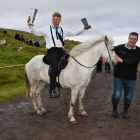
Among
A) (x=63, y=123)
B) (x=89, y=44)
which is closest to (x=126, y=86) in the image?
(x=89, y=44)

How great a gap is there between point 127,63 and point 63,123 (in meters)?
3.05

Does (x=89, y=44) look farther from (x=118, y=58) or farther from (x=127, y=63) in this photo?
(x=127, y=63)

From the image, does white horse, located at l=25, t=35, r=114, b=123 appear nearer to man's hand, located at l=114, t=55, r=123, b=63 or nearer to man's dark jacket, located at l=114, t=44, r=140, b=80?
man's hand, located at l=114, t=55, r=123, b=63

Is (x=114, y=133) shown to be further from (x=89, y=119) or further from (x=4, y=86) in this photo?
(x=4, y=86)

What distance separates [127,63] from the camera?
344 inches

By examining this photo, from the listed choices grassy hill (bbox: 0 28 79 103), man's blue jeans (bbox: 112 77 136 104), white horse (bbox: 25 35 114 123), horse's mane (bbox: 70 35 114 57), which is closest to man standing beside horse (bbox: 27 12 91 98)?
white horse (bbox: 25 35 114 123)

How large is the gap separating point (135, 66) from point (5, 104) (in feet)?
20.1

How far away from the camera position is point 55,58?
8828 millimetres

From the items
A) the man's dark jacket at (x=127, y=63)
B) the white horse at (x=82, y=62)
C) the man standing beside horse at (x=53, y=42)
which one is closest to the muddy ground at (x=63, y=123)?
the white horse at (x=82, y=62)

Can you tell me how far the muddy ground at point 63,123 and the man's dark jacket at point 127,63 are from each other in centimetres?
162

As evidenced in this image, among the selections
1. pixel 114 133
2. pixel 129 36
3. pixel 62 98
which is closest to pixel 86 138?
pixel 114 133

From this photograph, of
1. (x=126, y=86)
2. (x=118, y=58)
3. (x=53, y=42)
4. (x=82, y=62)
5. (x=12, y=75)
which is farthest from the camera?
(x=12, y=75)

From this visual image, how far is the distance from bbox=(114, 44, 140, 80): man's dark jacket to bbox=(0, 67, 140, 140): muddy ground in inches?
63.7

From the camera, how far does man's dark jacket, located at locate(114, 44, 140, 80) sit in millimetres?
8777
